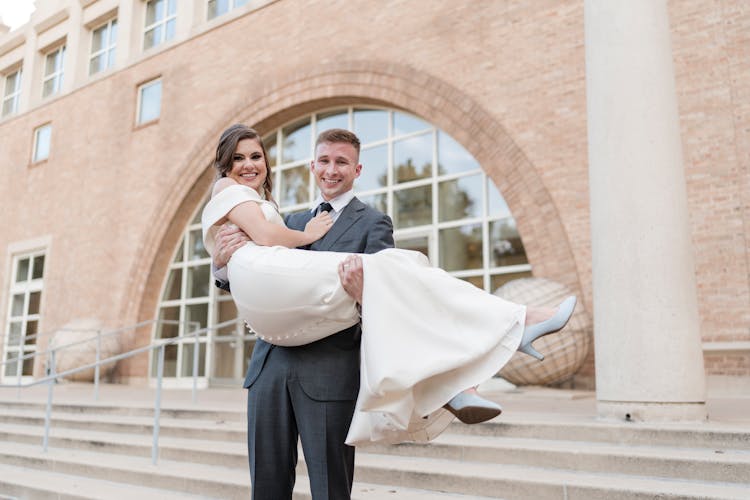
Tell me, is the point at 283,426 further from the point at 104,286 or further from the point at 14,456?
the point at 104,286

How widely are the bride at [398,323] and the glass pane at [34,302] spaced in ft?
55.9

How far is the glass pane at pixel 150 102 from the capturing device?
1496 cm

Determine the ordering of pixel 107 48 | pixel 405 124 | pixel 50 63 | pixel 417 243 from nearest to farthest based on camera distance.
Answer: pixel 417 243, pixel 405 124, pixel 107 48, pixel 50 63

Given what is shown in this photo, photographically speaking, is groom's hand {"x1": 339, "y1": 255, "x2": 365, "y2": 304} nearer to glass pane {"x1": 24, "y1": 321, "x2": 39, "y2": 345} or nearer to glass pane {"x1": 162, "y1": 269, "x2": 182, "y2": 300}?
glass pane {"x1": 162, "y1": 269, "x2": 182, "y2": 300}

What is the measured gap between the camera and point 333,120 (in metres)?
12.4

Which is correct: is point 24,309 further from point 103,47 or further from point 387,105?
point 387,105

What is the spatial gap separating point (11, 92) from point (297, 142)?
12.7 meters

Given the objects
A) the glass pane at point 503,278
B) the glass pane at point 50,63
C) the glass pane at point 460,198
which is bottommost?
the glass pane at point 503,278

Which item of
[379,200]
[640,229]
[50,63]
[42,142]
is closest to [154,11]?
[50,63]

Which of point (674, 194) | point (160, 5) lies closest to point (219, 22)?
point (160, 5)

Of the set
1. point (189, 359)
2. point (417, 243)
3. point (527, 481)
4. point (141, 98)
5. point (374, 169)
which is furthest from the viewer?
point (141, 98)

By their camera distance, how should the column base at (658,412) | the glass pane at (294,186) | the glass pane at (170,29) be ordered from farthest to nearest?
the glass pane at (170,29)
the glass pane at (294,186)
the column base at (658,412)

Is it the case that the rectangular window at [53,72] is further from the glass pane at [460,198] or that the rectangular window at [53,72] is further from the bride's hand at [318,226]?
the bride's hand at [318,226]

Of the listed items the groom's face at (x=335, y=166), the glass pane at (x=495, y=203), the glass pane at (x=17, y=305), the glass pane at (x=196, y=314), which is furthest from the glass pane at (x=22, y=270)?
the groom's face at (x=335, y=166)
